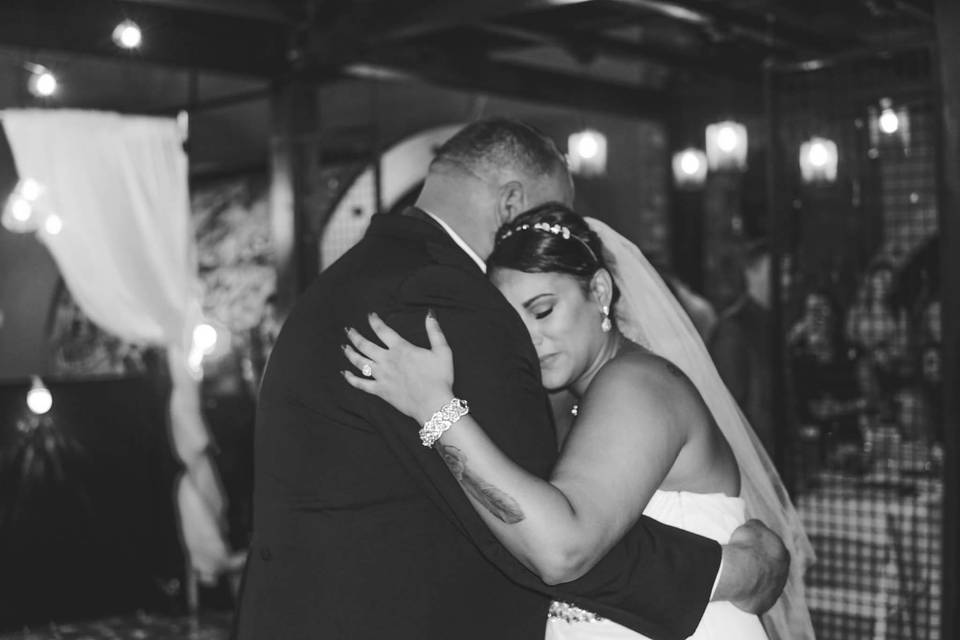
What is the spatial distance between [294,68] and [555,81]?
2735 mm

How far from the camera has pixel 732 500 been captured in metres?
2.24

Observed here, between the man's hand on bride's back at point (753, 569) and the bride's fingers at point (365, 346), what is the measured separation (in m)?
0.90

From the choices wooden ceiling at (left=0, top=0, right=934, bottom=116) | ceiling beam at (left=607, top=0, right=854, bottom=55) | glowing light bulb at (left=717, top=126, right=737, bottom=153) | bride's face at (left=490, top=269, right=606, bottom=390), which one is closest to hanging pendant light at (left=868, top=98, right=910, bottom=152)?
wooden ceiling at (left=0, top=0, right=934, bottom=116)

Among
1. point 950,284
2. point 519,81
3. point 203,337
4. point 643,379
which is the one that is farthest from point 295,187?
point 643,379

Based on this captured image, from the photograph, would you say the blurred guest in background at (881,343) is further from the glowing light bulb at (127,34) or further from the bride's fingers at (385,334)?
the glowing light bulb at (127,34)

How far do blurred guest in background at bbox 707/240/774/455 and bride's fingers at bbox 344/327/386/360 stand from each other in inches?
135

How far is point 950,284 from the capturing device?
3.64 meters

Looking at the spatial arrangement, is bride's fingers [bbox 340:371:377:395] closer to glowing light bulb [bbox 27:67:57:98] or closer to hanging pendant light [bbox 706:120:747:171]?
glowing light bulb [bbox 27:67:57:98]

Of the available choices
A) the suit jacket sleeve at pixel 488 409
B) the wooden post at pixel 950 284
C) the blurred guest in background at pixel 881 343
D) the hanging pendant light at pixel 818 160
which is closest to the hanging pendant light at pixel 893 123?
the wooden post at pixel 950 284

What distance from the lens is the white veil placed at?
257 cm

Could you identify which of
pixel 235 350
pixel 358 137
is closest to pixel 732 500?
pixel 358 137

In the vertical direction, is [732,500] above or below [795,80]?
below

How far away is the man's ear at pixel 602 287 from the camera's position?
214 centimetres

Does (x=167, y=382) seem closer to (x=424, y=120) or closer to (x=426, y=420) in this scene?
(x=424, y=120)
